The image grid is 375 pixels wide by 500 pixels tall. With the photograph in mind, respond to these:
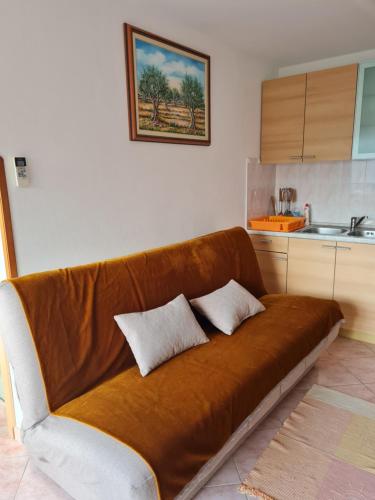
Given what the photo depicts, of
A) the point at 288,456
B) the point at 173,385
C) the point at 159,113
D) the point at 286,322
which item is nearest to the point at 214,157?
the point at 159,113

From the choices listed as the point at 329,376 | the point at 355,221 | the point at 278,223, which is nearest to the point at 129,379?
the point at 329,376

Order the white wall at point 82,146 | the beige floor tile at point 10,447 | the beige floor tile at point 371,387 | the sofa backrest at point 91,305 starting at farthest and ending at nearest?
the beige floor tile at point 371,387 → the beige floor tile at point 10,447 → the white wall at point 82,146 → the sofa backrest at point 91,305

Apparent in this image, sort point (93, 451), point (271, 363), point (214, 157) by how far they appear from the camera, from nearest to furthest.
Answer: point (93, 451)
point (271, 363)
point (214, 157)

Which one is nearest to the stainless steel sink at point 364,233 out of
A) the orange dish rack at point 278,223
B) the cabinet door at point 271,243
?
the orange dish rack at point 278,223

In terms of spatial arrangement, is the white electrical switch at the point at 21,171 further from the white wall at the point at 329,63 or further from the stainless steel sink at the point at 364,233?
the white wall at the point at 329,63

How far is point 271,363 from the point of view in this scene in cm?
187

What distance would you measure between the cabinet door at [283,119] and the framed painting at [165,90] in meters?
0.89

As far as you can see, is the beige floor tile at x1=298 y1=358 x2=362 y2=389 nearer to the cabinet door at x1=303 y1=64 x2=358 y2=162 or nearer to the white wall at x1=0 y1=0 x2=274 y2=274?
the white wall at x1=0 y1=0 x2=274 y2=274

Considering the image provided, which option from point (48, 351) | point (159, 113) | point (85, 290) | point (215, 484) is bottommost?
point (215, 484)

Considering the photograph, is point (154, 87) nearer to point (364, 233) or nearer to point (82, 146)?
point (82, 146)

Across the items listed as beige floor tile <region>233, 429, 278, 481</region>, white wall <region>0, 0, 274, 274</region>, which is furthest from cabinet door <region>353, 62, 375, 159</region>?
beige floor tile <region>233, 429, 278, 481</region>

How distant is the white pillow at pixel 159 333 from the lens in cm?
177

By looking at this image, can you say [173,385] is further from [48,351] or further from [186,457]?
[48,351]

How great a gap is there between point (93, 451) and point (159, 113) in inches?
76.9
